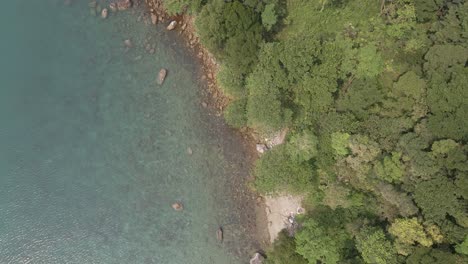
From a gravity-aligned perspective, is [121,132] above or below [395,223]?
below

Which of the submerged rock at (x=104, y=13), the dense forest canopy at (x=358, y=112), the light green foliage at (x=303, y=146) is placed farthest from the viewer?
the submerged rock at (x=104, y=13)

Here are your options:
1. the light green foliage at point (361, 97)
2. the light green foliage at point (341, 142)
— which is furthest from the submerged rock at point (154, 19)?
the light green foliage at point (341, 142)

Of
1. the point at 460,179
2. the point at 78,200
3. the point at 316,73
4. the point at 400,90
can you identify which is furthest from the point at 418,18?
the point at 78,200

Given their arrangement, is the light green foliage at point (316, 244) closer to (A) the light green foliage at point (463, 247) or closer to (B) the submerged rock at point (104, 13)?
(A) the light green foliage at point (463, 247)

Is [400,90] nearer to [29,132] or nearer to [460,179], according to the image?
[460,179]

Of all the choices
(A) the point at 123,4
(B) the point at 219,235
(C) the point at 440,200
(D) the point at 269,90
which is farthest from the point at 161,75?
(C) the point at 440,200

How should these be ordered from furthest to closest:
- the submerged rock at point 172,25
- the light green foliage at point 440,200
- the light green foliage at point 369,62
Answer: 1. the submerged rock at point 172,25
2. the light green foliage at point 369,62
3. the light green foliage at point 440,200
